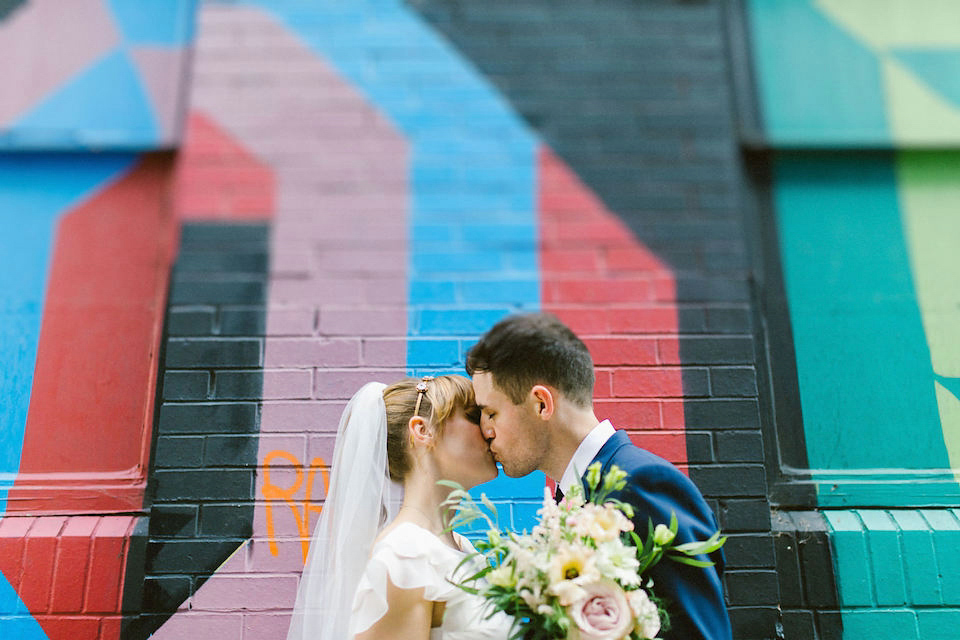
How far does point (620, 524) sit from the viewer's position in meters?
1.65

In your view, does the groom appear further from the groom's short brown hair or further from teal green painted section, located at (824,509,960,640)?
teal green painted section, located at (824,509,960,640)

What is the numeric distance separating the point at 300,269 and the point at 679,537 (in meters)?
1.63

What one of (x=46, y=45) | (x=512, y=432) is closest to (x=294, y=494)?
(x=512, y=432)

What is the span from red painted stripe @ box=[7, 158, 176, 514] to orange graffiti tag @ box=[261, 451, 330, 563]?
48cm

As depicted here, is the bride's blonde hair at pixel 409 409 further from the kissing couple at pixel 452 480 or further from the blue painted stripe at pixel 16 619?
the blue painted stripe at pixel 16 619

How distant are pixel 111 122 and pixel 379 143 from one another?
1136 mm

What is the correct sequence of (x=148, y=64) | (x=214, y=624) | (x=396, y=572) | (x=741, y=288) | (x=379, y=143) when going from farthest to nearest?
(x=148, y=64) < (x=379, y=143) < (x=741, y=288) < (x=214, y=624) < (x=396, y=572)

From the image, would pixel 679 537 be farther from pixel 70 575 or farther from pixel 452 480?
pixel 70 575

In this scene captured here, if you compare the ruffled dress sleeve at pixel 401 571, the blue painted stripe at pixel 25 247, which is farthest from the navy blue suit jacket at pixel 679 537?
the blue painted stripe at pixel 25 247

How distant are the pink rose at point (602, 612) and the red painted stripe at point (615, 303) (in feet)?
3.08

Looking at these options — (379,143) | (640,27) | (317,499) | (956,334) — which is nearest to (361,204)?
(379,143)

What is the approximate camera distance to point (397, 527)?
200 cm

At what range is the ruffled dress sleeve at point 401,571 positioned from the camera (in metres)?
1.82

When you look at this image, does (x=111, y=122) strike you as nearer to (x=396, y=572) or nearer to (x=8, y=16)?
(x=8, y=16)
